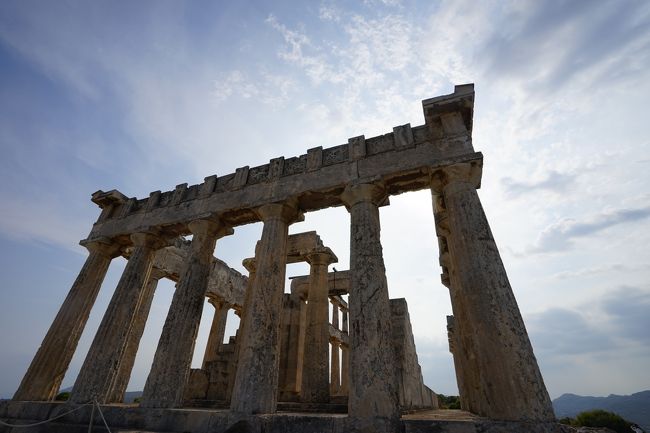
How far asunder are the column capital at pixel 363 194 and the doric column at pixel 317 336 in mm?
4416

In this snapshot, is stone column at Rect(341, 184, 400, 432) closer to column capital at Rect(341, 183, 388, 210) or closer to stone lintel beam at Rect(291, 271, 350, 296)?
column capital at Rect(341, 183, 388, 210)

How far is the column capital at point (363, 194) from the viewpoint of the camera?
8070 mm

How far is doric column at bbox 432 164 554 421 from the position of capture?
484 cm

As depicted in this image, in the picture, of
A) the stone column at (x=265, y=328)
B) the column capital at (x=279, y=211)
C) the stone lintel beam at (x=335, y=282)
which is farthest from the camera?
the stone lintel beam at (x=335, y=282)

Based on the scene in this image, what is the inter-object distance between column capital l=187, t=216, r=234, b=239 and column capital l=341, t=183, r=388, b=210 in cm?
436

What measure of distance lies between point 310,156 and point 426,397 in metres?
10.3

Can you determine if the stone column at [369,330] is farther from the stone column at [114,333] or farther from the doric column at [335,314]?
the doric column at [335,314]

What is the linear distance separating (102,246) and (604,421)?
32203 millimetres

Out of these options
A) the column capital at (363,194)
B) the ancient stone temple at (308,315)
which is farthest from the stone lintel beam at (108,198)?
the column capital at (363,194)

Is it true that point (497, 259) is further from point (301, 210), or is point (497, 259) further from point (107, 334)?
point (107, 334)

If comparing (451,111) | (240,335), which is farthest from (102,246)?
(451,111)

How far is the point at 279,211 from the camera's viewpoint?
29.6 feet

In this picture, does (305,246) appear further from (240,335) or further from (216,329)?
(216,329)

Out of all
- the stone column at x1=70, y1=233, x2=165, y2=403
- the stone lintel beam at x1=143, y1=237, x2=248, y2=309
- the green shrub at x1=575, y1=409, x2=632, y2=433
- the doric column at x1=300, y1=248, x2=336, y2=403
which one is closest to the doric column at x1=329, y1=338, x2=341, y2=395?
the stone lintel beam at x1=143, y1=237, x2=248, y2=309
